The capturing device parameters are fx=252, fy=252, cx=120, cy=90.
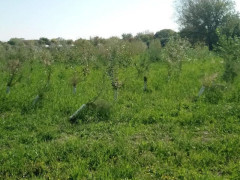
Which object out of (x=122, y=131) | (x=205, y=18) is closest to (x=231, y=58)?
(x=122, y=131)

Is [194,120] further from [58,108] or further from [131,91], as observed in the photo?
[58,108]

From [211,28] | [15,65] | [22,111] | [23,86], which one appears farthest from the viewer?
[211,28]

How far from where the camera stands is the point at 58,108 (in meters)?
7.71

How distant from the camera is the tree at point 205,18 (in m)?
28.1

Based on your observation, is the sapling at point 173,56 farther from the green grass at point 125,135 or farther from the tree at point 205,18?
the tree at point 205,18

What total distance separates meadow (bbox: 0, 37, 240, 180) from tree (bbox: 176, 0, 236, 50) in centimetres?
2021

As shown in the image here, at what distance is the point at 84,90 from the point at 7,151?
187 inches

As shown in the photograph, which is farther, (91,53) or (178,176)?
(91,53)

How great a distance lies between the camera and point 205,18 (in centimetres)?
2859

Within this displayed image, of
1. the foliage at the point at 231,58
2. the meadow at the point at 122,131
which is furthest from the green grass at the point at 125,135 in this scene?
the foliage at the point at 231,58

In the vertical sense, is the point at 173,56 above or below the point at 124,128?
above

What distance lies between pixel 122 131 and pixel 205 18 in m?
26.0

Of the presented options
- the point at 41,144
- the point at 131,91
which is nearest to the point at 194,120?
the point at 131,91

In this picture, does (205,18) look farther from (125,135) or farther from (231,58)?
(125,135)
